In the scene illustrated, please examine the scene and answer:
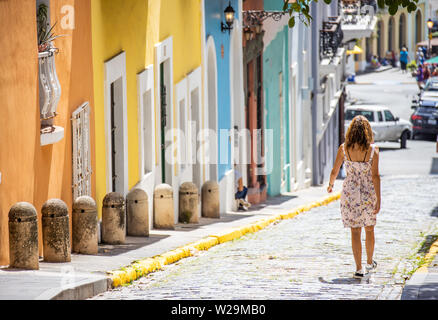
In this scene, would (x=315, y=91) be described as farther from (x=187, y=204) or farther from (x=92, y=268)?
(x=92, y=268)

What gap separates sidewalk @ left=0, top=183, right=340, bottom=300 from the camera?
8086mm

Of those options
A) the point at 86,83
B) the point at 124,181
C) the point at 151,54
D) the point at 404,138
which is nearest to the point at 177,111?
the point at 151,54

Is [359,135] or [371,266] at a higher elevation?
[359,135]

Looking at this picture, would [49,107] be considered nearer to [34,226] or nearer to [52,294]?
[34,226]

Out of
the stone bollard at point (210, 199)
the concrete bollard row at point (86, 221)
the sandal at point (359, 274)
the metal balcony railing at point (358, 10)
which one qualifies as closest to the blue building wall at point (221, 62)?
the stone bollard at point (210, 199)

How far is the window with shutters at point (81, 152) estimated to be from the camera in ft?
37.8

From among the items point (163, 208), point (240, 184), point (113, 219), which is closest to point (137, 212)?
point (113, 219)

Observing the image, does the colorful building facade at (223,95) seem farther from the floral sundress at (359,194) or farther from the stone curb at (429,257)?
the floral sundress at (359,194)

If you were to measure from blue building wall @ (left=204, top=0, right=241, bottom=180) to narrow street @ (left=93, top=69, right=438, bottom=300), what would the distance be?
6.98 feet

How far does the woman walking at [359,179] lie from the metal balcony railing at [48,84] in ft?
A: 9.50

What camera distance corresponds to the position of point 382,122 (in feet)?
133

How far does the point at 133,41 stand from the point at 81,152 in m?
2.62

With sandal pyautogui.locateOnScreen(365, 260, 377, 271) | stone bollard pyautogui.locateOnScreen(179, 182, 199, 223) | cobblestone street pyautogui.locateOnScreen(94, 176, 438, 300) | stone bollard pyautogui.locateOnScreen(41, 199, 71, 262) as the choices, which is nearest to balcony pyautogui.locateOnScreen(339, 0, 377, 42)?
cobblestone street pyautogui.locateOnScreen(94, 176, 438, 300)

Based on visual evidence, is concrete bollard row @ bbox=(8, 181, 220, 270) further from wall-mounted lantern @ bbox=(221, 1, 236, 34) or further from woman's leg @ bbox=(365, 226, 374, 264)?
wall-mounted lantern @ bbox=(221, 1, 236, 34)
